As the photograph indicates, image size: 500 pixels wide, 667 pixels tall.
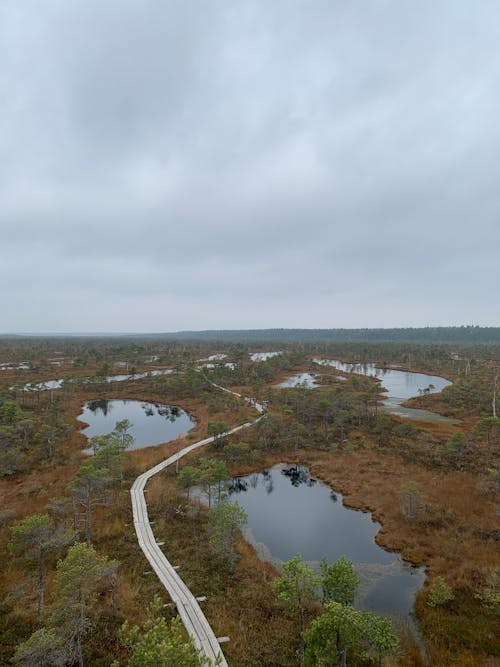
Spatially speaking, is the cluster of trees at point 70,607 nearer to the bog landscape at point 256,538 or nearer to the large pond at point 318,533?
the bog landscape at point 256,538

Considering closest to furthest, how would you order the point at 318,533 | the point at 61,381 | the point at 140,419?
the point at 318,533
the point at 140,419
the point at 61,381

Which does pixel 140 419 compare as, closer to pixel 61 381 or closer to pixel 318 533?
pixel 61 381

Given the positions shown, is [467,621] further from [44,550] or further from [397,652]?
[44,550]

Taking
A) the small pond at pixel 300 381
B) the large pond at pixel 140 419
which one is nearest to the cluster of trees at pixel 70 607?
the large pond at pixel 140 419

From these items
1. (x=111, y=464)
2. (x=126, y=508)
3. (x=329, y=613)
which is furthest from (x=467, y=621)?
(x=111, y=464)

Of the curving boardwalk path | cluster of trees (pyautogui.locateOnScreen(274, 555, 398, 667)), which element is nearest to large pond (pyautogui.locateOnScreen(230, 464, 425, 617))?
cluster of trees (pyautogui.locateOnScreen(274, 555, 398, 667))

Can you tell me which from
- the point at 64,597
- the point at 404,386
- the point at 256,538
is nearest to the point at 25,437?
the point at 256,538
